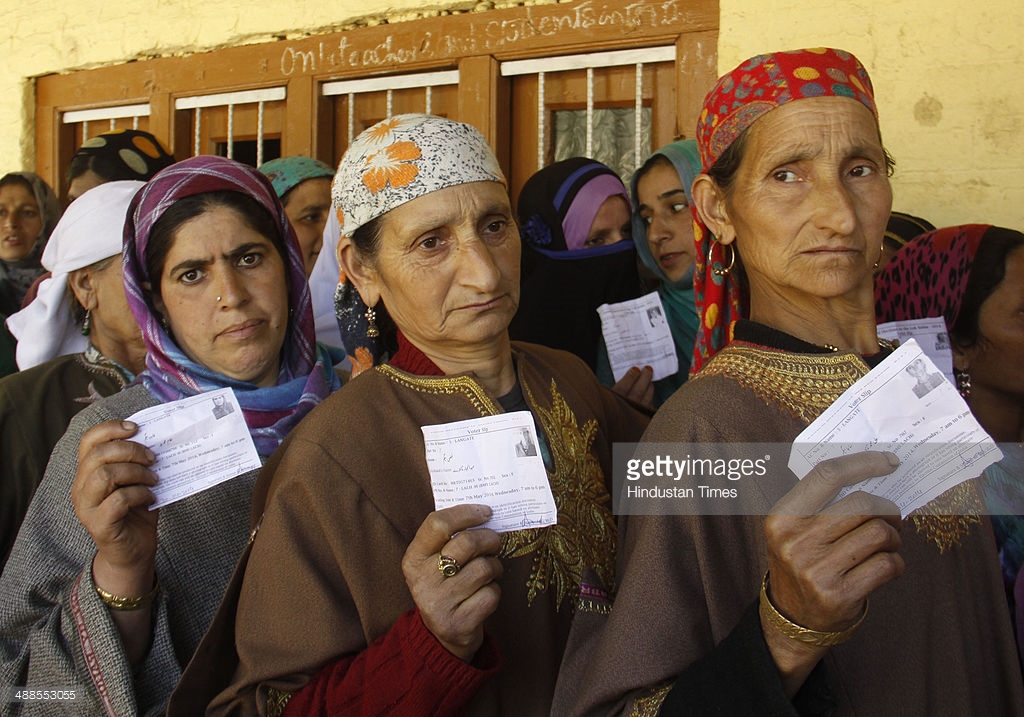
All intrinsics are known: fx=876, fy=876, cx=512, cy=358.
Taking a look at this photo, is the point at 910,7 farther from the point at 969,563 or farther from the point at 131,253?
the point at 131,253

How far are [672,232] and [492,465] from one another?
7.62ft

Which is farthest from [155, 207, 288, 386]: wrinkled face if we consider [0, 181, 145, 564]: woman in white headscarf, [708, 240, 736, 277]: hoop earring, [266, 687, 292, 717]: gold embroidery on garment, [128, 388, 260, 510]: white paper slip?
[708, 240, 736, 277]: hoop earring

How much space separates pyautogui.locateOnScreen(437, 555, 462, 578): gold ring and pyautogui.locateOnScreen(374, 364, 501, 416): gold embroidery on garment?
42 cm

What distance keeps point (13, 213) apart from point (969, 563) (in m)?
5.12

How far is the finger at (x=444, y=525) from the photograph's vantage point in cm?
141

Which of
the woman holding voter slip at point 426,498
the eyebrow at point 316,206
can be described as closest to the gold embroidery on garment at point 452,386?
the woman holding voter slip at point 426,498

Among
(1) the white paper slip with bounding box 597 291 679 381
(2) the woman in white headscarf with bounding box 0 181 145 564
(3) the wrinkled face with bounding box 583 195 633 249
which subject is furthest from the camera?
(3) the wrinkled face with bounding box 583 195 633 249

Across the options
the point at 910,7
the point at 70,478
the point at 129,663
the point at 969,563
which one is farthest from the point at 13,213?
the point at 969,563

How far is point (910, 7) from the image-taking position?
3.52 meters

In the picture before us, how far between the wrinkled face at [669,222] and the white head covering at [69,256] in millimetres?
1965

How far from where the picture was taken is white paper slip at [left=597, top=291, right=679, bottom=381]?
9.73 ft

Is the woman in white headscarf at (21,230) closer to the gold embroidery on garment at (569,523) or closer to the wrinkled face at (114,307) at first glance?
the wrinkled face at (114,307)

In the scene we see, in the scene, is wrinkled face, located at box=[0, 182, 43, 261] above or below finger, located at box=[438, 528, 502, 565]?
above

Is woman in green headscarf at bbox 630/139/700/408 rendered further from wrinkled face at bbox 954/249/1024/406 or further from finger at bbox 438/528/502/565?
finger at bbox 438/528/502/565
